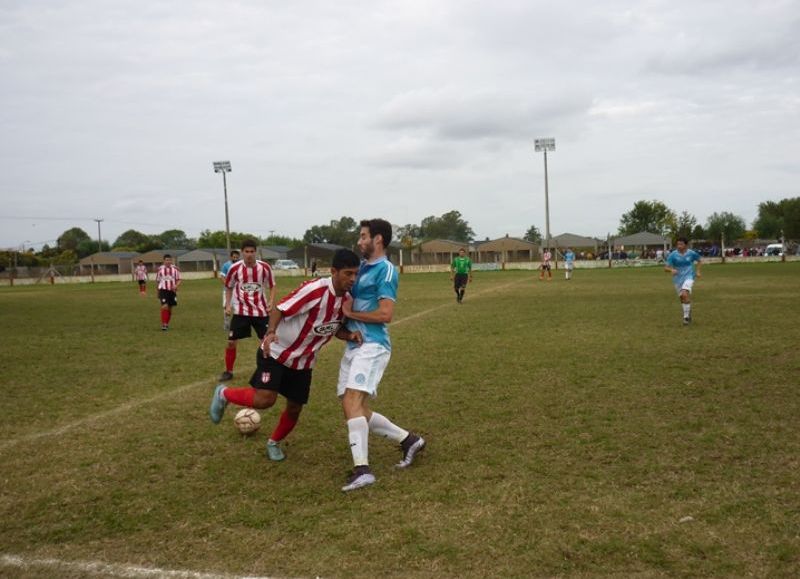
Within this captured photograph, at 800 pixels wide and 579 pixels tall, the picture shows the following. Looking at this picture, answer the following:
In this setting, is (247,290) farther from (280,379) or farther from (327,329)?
(327,329)

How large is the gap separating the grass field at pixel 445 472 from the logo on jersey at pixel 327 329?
117cm

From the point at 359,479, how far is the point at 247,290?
5.24m

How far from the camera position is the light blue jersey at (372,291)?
212 inches

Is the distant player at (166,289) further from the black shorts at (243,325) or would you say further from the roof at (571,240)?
the roof at (571,240)

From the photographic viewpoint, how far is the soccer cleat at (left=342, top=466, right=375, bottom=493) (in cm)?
506

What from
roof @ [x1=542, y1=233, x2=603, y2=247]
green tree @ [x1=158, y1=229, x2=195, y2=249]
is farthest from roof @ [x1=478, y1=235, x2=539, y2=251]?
green tree @ [x1=158, y1=229, x2=195, y2=249]

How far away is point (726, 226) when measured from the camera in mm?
108312

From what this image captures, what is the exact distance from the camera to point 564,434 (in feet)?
Result: 20.7

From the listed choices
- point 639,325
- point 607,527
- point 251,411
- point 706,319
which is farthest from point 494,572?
point 706,319

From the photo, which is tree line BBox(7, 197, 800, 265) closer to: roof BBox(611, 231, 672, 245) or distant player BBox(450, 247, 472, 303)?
roof BBox(611, 231, 672, 245)

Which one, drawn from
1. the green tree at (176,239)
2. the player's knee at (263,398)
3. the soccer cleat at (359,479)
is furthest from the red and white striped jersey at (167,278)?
the green tree at (176,239)

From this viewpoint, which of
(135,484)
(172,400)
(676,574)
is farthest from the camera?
(172,400)

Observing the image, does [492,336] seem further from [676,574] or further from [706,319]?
[676,574]

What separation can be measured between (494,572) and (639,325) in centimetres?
1187
